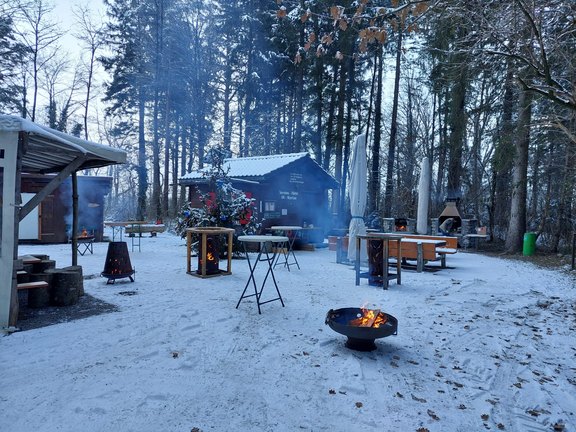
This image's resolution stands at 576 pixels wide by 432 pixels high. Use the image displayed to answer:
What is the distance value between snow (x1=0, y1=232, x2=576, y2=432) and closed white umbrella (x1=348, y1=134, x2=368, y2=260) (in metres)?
2.72

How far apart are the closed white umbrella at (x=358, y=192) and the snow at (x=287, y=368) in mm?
2720

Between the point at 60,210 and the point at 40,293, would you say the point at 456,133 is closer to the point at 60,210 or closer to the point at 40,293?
the point at 40,293

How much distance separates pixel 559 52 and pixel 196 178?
40.8 feet

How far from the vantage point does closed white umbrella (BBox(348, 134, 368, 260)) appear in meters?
8.77

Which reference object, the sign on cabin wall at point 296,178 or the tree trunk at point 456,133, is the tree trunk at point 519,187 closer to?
the tree trunk at point 456,133

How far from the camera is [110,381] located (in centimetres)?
309

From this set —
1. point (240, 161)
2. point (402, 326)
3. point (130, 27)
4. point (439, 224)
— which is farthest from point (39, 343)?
point (130, 27)

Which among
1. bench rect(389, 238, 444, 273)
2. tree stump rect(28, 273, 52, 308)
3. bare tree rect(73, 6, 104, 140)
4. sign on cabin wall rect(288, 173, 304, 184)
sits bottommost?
tree stump rect(28, 273, 52, 308)

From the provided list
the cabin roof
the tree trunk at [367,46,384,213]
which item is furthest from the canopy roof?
the tree trunk at [367,46,384,213]

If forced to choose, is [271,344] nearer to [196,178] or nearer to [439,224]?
[196,178]

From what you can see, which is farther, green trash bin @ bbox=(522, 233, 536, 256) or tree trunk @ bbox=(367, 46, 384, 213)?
tree trunk @ bbox=(367, 46, 384, 213)

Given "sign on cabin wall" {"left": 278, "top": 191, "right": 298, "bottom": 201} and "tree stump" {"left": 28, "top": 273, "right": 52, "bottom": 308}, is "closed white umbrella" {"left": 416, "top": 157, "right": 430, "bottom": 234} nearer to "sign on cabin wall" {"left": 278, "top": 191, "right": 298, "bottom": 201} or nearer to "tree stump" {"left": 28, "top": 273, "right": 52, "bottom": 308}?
"sign on cabin wall" {"left": 278, "top": 191, "right": 298, "bottom": 201}

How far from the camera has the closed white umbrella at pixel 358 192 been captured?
28.8ft

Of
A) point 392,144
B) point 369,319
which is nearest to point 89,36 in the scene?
point 392,144
